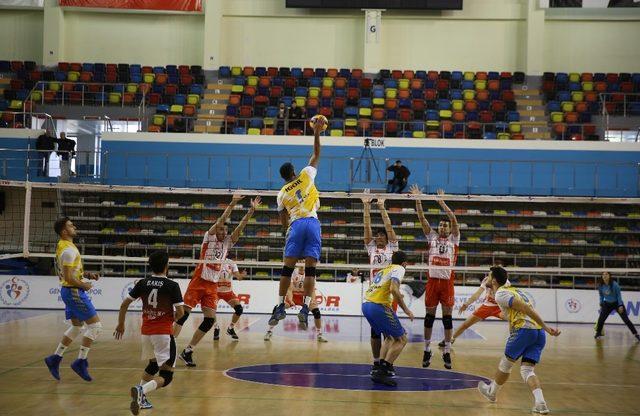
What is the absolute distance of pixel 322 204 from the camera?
2570 centimetres

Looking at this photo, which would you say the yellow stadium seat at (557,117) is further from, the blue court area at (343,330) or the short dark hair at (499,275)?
the short dark hair at (499,275)

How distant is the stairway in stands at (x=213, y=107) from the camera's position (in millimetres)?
27808

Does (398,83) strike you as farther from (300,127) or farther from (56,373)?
(56,373)

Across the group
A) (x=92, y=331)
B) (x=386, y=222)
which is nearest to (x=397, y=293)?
(x=386, y=222)

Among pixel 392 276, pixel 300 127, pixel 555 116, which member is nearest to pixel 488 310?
pixel 392 276

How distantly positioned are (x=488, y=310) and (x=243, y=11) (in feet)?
67.0

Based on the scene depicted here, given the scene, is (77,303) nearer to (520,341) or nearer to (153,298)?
(153,298)

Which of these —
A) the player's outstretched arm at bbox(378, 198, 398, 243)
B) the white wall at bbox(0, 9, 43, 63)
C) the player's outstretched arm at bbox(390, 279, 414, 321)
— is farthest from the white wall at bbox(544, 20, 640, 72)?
the player's outstretched arm at bbox(390, 279, 414, 321)

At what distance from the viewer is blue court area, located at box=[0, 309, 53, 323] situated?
756 inches

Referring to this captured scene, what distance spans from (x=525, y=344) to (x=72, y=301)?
587 cm

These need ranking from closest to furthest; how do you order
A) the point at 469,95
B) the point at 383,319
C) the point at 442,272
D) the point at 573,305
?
1. the point at 383,319
2. the point at 442,272
3. the point at 573,305
4. the point at 469,95

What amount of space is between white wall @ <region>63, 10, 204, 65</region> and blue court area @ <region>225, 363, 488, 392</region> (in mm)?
21984

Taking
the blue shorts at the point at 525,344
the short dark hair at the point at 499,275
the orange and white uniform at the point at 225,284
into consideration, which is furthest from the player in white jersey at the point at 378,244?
the orange and white uniform at the point at 225,284

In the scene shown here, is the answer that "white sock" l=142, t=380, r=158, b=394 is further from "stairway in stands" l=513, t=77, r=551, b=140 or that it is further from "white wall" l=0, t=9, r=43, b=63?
"white wall" l=0, t=9, r=43, b=63
